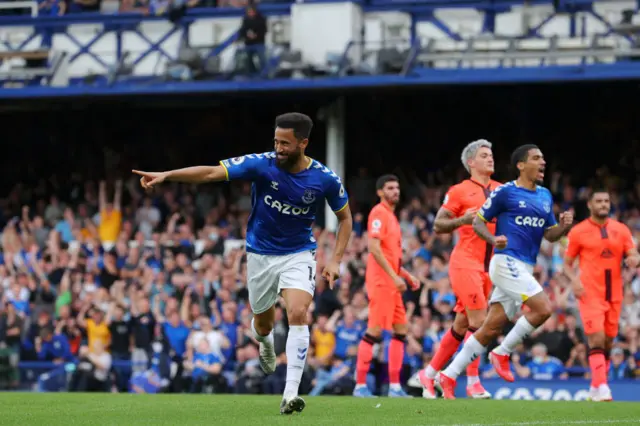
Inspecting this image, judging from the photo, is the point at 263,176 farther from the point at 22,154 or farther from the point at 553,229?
the point at 22,154

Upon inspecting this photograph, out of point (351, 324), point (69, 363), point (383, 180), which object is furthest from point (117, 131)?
point (383, 180)

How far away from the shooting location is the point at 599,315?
1431cm

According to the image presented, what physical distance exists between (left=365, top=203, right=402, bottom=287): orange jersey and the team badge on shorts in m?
4.19

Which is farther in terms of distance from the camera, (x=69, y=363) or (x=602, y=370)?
(x=69, y=363)

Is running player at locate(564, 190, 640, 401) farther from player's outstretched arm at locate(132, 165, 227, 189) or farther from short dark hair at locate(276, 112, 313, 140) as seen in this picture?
player's outstretched arm at locate(132, 165, 227, 189)

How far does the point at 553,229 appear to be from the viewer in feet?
42.6

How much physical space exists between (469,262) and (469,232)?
0.31m

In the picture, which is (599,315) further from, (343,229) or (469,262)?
(343,229)

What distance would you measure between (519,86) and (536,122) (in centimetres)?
149

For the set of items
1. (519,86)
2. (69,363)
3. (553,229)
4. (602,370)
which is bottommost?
(69,363)

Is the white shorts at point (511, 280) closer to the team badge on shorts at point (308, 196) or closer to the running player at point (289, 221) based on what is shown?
the running player at point (289, 221)

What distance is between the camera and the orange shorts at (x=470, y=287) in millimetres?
13406


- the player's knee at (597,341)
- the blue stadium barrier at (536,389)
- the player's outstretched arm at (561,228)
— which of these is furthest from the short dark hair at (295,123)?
the blue stadium barrier at (536,389)

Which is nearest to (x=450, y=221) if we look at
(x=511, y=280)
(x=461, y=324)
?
(x=511, y=280)
